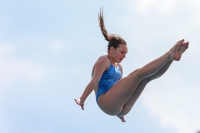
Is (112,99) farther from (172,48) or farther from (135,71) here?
(172,48)

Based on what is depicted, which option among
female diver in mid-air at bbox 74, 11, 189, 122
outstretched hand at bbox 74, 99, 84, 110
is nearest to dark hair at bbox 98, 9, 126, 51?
female diver in mid-air at bbox 74, 11, 189, 122

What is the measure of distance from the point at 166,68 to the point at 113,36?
2115mm

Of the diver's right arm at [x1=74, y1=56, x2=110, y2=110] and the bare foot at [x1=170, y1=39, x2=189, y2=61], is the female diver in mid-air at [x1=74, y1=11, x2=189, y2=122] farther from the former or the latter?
the bare foot at [x1=170, y1=39, x2=189, y2=61]

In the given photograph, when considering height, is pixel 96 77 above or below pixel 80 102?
above

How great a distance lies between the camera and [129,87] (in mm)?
15250

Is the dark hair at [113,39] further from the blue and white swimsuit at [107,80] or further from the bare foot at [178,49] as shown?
the bare foot at [178,49]

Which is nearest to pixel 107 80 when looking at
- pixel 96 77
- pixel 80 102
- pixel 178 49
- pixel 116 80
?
pixel 116 80

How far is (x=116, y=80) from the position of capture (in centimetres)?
1633

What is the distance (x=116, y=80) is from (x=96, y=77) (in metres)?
0.97

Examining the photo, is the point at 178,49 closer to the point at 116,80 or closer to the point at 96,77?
the point at 96,77

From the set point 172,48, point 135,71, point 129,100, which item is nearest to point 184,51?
point 172,48

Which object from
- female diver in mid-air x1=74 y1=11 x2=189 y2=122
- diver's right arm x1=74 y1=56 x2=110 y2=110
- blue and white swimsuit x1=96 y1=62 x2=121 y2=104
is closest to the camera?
female diver in mid-air x1=74 y1=11 x2=189 y2=122

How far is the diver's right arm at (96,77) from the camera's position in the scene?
1542 cm

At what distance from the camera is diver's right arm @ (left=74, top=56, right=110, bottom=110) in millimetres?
15422
